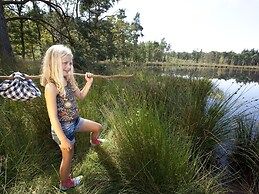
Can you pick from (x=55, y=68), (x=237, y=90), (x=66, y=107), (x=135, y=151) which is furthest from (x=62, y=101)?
(x=237, y=90)

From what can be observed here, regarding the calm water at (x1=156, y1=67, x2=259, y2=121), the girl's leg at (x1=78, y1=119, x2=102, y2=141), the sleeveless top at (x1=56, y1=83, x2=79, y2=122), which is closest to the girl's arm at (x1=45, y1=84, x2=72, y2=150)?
the sleeveless top at (x1=56, y1=83, x2=79, y2=122)

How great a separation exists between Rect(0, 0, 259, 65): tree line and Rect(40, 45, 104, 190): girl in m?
2.69

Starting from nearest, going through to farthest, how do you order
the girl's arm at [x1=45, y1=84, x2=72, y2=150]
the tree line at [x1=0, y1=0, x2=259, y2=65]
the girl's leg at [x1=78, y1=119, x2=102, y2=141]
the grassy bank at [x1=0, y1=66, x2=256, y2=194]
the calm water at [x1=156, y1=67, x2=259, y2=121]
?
the girl's arm at [x1=45, y1=84, x2=72, y2=150] < the grassy bank at [x1=0, y1=66, x2=256, y2=194] < the girl's leg at [x1=78, y1=119, x2=102, y2=141] < the calm water at [x1=156, y1=67, x2=259, y2=121] < the tree line at [x1=0, y1=0, x2=259, y2=65]

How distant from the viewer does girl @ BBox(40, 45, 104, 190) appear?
5.27 feet

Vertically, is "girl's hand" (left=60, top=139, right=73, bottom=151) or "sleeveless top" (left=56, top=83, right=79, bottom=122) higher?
"sleeveless top" (left=56, top=83, right=79, bottom=122)

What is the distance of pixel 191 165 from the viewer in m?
1.79

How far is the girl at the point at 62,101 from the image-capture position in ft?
5.27

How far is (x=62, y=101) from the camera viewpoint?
1.75 meters

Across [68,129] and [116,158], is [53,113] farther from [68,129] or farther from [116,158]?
[116,158]

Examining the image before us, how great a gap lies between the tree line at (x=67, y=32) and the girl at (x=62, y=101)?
2687mm

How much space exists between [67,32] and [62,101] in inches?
283

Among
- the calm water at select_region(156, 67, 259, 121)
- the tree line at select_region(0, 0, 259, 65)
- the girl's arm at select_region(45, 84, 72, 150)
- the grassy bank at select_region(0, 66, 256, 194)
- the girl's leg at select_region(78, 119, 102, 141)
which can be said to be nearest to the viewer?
the girl's arm at select_region(45, 84, 72, 150)

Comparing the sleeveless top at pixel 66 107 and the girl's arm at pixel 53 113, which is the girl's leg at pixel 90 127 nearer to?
the sleeveless top at pixel 66 107

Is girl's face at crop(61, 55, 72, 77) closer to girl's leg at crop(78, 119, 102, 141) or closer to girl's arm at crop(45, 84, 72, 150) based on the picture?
girl's arm at crop(45, 84, 72, 150)
